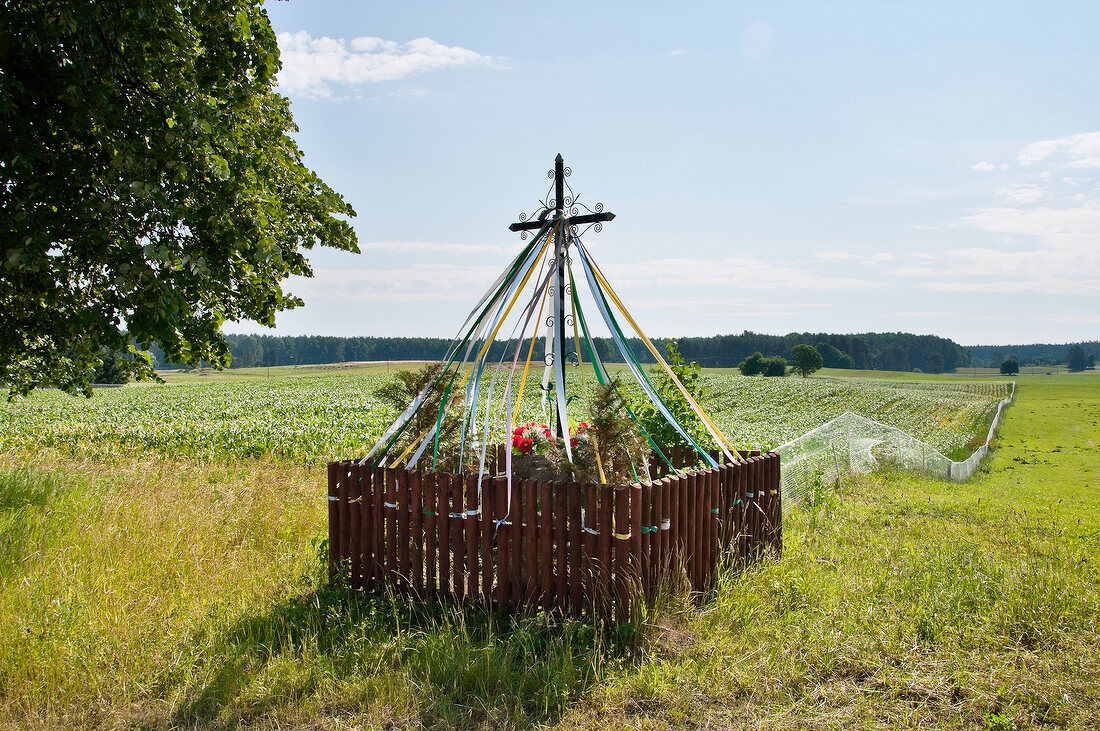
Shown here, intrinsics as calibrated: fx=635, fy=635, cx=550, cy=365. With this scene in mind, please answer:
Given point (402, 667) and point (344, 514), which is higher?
point (344, 514)

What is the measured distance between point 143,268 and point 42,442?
14.5m

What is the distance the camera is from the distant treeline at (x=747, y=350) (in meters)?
110

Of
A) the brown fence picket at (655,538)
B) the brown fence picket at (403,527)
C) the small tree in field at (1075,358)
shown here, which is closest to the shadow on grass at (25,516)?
the brown fence picket at (403,527)

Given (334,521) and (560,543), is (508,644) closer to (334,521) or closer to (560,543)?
(560,543)

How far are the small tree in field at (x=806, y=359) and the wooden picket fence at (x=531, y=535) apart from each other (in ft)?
333

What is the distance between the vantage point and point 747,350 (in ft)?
363

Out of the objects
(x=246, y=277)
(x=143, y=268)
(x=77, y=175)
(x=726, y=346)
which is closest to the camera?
(x=143, y=268)

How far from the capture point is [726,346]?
111625 mm

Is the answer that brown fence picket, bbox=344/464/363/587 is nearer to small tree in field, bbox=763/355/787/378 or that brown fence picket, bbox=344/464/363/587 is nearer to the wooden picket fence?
the wooden picket fence

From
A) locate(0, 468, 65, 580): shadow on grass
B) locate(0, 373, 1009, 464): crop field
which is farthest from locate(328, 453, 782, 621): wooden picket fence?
locate(0, 373, 1009, 464): crop field

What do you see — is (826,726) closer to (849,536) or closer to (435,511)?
(435,511)

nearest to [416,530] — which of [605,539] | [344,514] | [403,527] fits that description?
[403,527]

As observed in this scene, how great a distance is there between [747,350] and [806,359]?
40.4 feet

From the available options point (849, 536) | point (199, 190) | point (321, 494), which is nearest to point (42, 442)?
point (321, 494)
